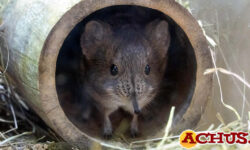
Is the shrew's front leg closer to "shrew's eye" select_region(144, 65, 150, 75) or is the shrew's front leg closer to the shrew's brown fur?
the shrew's brown fur

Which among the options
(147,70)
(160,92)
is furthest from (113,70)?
(160,92)

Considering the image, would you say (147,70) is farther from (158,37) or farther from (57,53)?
(57,53)

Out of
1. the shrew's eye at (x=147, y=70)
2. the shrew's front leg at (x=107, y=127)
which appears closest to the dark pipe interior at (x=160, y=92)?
the shrew's front leg at (x=107, y=127)

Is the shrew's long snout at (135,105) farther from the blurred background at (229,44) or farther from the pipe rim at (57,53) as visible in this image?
the blurred background at (229,44)

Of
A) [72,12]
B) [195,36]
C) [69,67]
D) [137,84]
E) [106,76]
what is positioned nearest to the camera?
[72,12]

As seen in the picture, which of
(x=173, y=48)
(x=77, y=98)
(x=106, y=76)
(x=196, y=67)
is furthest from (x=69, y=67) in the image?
(x=196, y=67)

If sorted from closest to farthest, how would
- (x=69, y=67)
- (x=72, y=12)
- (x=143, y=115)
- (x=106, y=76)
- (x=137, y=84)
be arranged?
(x=72, y=12)
(x=137, y=84)
(x=106, y=76)
(x=143, y=115)
(x=69, y=67)

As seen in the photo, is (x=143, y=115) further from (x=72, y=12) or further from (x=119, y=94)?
(x=72, y=12)
